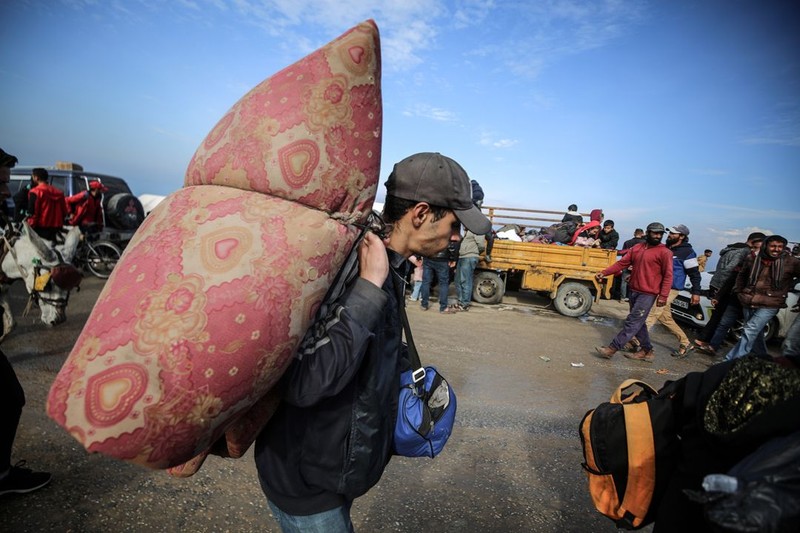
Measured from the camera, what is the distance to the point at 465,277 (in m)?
8.77

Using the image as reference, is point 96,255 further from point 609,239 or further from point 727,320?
point 727,320

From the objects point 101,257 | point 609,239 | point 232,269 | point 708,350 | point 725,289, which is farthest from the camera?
point 609,239

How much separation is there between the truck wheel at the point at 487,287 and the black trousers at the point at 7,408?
7985 mm

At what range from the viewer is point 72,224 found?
8.55 m

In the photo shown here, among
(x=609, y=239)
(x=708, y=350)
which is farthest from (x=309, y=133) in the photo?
(x=609, y=239)

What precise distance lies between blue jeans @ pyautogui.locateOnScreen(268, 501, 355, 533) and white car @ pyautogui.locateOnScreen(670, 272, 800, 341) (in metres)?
8.65

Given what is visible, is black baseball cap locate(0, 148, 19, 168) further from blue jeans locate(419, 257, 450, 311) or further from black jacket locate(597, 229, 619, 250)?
black jacket locate(597, 229, 619, 250)

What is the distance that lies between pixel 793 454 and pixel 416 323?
652 centimetres

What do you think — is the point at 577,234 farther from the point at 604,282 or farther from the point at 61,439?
the point at 61,439

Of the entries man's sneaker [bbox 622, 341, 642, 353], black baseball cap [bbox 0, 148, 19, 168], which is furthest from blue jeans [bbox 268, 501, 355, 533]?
man's sneaker [bbox 622, 341, 642, 353]

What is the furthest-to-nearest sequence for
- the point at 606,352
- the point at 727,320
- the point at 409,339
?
the point at 727,320 < the point at 606,352 < the point at 409,339

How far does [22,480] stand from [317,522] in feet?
7.88

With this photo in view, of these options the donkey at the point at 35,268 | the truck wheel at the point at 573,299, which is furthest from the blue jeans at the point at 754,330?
the donkey at the point at 35,268

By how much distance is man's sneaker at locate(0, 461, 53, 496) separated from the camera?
7.79 feet
